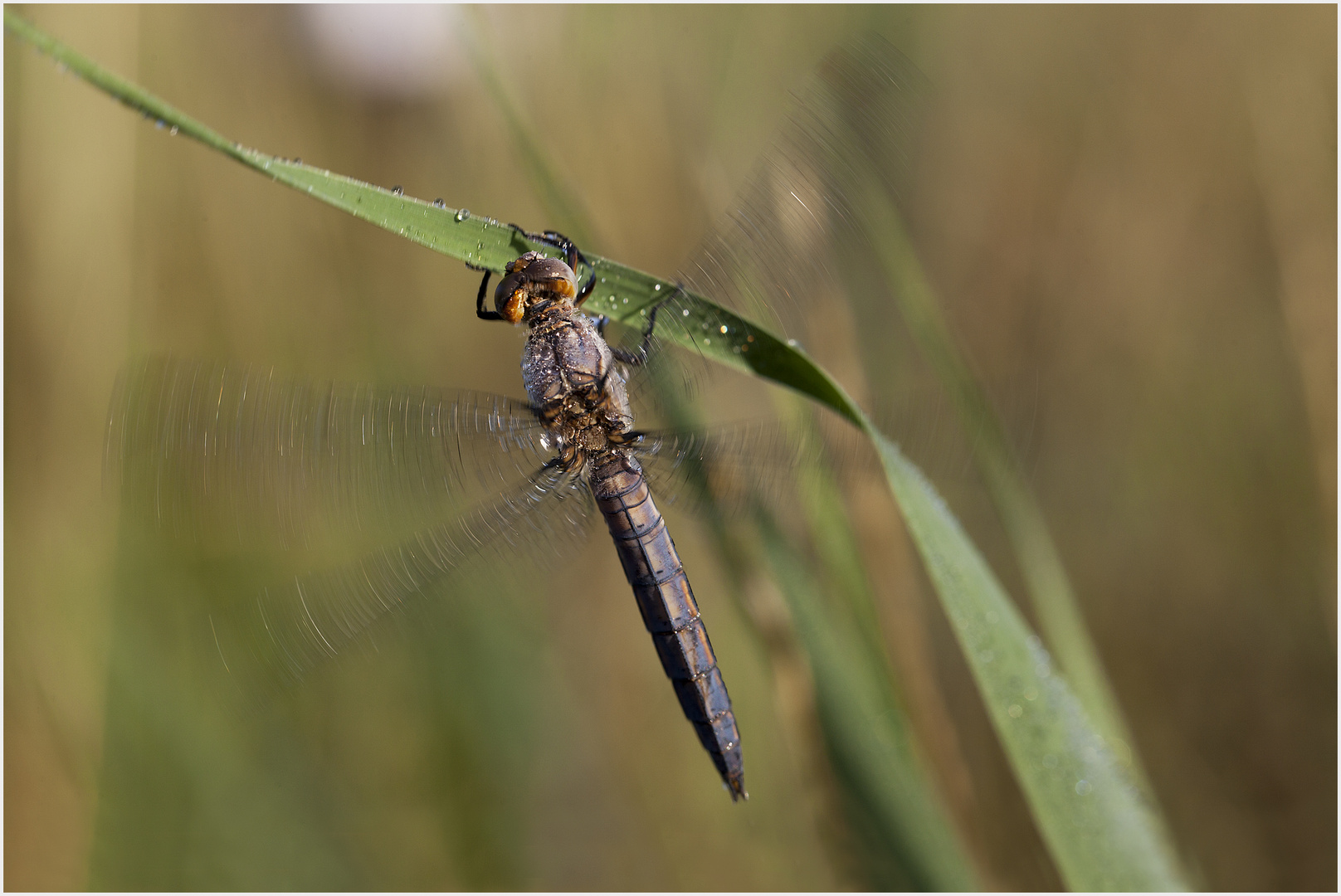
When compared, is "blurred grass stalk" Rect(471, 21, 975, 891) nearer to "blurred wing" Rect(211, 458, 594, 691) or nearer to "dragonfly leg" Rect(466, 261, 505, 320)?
"dragonfly leg" Rect(466, 261, 505, 320)

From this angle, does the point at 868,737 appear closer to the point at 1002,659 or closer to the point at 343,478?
the point at 1002,659

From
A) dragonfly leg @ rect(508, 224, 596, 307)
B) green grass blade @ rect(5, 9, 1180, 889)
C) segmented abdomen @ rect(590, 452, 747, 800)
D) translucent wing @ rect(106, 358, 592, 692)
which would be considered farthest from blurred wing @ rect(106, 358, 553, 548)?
Result: green grass blade @ rect(5, 9, 1180, 889)

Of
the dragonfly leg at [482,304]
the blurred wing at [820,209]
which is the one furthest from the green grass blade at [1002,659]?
the dragonfly leg at [482,304]

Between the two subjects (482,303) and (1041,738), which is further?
(482,303)

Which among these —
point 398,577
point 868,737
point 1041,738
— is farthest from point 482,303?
point 1041,738

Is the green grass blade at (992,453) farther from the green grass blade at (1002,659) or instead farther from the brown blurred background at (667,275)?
the brown blurred background at (667,275)

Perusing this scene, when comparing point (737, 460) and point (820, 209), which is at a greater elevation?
point (820, 209)
